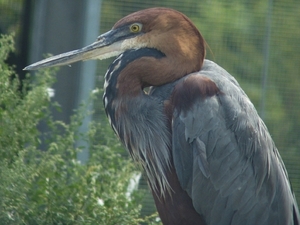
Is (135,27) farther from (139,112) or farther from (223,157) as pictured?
(223,157)

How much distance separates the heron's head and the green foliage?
0.64 meters

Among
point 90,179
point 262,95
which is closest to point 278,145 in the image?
point 262,95

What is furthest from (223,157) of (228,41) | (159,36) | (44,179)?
(228,41)

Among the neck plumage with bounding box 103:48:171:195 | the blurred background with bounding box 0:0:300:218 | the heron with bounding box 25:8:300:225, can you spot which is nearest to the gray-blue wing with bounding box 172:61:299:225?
the heron with bounding box 25:8:300:225

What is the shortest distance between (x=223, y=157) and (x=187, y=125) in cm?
30

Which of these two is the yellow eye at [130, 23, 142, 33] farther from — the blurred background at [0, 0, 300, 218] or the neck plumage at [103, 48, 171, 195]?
the blurred background at [0, 0, 300, 218]

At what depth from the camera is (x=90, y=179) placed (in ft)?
14.9

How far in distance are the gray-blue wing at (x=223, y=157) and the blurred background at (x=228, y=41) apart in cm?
290

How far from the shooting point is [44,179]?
14.3ft

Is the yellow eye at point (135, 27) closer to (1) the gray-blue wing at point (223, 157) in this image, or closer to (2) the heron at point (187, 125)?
(2) the heron at point (187, 125)

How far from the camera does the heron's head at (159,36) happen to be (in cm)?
409

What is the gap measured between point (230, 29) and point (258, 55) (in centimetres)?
43

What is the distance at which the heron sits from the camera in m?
4.01

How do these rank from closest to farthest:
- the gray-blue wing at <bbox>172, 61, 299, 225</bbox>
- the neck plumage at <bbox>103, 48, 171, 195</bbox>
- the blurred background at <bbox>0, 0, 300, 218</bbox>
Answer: the gray-blue wing at <bbox>172, 61, 299, 225</bbox>, the neck plumage at <bbox>103, 48, 171, 195</bbox>, the blurred background at <bbox>0, 0, 300, 218</bbox>
